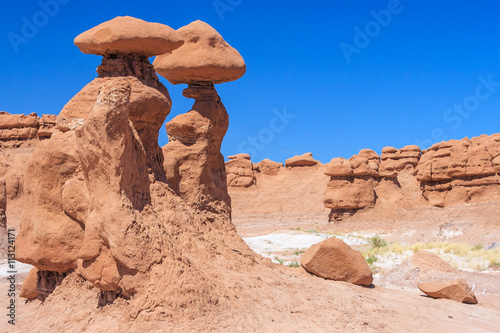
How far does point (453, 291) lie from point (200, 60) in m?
6.15

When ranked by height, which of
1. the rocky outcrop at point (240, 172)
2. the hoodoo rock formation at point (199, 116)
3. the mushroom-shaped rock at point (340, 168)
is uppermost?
the rocky outcrop at point (240, 172)

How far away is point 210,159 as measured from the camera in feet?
32.9

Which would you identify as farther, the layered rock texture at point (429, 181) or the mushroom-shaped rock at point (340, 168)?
the mushroom-shaped rock at point (340, 168)

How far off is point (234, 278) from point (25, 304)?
3.21m

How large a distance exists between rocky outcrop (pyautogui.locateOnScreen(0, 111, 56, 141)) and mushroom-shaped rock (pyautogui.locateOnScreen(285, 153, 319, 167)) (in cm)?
2051

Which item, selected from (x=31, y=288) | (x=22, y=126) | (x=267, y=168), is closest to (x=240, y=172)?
(x=267, y=168)

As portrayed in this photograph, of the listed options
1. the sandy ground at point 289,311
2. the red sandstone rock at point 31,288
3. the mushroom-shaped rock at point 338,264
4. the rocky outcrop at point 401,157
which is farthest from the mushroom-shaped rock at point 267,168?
the red sandstone rock at point 31,288

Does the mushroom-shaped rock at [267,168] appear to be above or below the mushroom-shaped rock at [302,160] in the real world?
below

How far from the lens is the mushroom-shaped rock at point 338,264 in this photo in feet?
30.3

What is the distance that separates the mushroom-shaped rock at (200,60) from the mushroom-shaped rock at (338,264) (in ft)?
12.6

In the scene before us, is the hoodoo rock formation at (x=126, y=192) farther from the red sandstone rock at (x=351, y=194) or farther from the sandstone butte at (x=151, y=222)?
the red sandstone rock at (x=351, y=194)

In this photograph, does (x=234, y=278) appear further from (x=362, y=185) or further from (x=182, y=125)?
(x=362, y=185)

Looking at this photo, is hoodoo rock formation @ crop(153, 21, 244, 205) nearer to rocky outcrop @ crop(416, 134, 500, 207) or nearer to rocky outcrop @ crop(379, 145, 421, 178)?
rocky outcrop @ crop(416, 134, 500, 207)

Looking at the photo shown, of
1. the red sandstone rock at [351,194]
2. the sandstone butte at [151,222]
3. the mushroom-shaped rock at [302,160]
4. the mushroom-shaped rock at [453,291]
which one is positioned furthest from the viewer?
the mushroom-shaped rock at [302,160]
